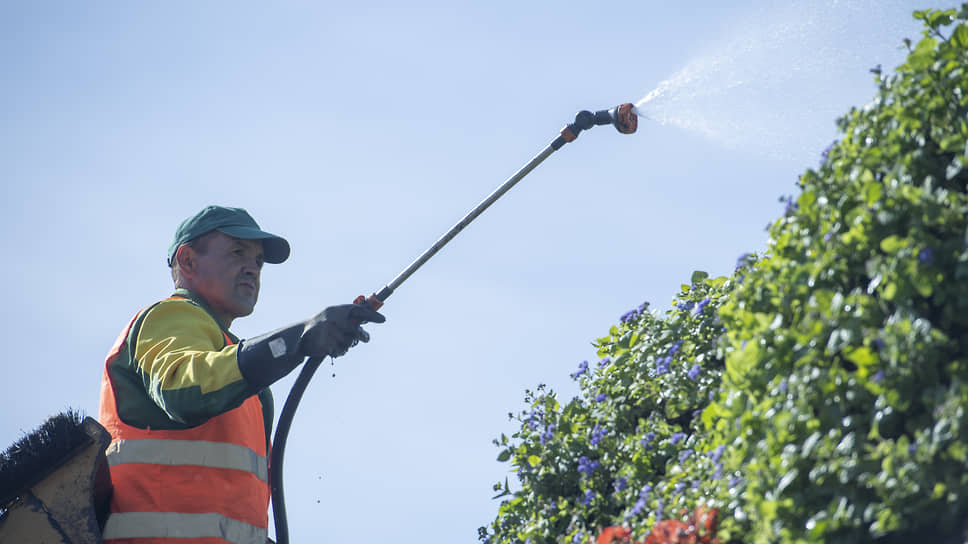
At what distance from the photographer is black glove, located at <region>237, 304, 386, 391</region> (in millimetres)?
3520

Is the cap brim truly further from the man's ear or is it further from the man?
the man

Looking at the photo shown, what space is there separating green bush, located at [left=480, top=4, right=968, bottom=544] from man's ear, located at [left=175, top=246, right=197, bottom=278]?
2.23m

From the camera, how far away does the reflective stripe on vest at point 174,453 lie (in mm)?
3635

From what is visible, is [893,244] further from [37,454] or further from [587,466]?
[37,454]

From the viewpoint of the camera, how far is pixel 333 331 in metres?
3.65

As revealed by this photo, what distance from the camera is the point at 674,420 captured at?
11.8ft

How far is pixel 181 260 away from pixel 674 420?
7.61 feet

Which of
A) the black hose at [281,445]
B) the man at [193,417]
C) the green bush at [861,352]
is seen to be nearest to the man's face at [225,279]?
the man at [193,417]

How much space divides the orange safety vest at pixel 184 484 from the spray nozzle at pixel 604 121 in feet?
6.19

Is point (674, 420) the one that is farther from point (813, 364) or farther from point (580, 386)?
point (813, 364)

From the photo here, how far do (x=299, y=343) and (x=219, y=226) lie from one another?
3.43ft

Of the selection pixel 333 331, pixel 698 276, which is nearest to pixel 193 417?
pixel 333 331

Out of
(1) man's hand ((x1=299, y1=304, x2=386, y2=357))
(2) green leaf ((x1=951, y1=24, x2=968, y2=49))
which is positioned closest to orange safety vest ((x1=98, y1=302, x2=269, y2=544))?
(1) man's hand ((x1=299, y1=304, x2=386, y2=357))

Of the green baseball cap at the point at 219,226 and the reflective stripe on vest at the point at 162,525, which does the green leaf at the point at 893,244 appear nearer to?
the reflective stripe on vest at the point at 162,525
